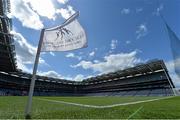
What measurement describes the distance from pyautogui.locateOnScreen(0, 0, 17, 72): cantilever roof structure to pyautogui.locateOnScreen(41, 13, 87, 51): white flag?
29768mm

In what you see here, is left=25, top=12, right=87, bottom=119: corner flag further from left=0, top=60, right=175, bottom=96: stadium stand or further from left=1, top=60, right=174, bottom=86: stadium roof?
left=1, top=60, right=174, bottom=86: stadium roof

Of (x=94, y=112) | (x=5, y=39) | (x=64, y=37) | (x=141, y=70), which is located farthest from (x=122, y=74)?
(x=64, y=37)

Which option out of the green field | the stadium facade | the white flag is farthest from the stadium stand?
the white flag

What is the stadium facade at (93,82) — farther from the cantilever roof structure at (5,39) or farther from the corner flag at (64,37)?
the corner flag at (64,37)

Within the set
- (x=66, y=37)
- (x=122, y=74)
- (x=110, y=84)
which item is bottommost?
(x=66, y=37)

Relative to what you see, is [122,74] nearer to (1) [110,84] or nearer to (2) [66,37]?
(1) [110,84]

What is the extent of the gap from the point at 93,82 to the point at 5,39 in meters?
67.7

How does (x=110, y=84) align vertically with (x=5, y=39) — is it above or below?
below

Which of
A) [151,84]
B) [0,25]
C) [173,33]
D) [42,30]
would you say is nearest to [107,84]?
[151,84]

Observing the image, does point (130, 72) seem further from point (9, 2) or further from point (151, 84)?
point (9, 2)

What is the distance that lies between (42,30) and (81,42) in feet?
5.50

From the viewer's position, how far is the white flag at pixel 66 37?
277 inches

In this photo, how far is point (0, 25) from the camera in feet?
126

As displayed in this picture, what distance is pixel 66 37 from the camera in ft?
23.6
